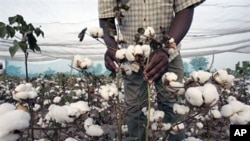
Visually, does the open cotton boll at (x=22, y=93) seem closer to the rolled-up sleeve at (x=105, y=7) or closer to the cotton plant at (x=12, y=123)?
the cotton plant at (x=12, y=123)

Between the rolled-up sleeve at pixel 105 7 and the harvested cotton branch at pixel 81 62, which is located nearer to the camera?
the harvested cotton branch at pixel 81 62

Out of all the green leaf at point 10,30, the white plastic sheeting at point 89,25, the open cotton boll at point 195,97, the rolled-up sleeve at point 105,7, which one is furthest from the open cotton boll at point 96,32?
the white plastic sheeting at point 89,25

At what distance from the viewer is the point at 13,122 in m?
0.66

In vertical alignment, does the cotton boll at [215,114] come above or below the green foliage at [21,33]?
below

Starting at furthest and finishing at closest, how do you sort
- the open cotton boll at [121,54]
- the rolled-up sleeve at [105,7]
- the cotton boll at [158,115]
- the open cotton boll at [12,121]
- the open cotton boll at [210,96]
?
the rolled-up sleeve at [105,7] < the cotton boll at [158,115] < the open cotton boll at [121,54] < the open cotton boll at [210,96] < the open cotton boll at [12,121]

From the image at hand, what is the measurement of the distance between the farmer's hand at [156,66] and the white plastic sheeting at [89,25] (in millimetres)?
7259

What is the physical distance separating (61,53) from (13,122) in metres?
9.83

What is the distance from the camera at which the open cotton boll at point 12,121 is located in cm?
66

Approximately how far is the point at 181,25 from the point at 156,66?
49cm

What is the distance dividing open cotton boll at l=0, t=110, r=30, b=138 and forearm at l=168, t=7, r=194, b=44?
39.7 inches

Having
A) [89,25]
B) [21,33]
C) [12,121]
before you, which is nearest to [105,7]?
[21,33]

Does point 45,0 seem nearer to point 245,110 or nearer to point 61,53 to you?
point 61,53

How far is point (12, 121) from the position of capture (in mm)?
666

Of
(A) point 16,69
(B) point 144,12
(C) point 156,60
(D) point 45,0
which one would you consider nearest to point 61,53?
(D) point 45,0
